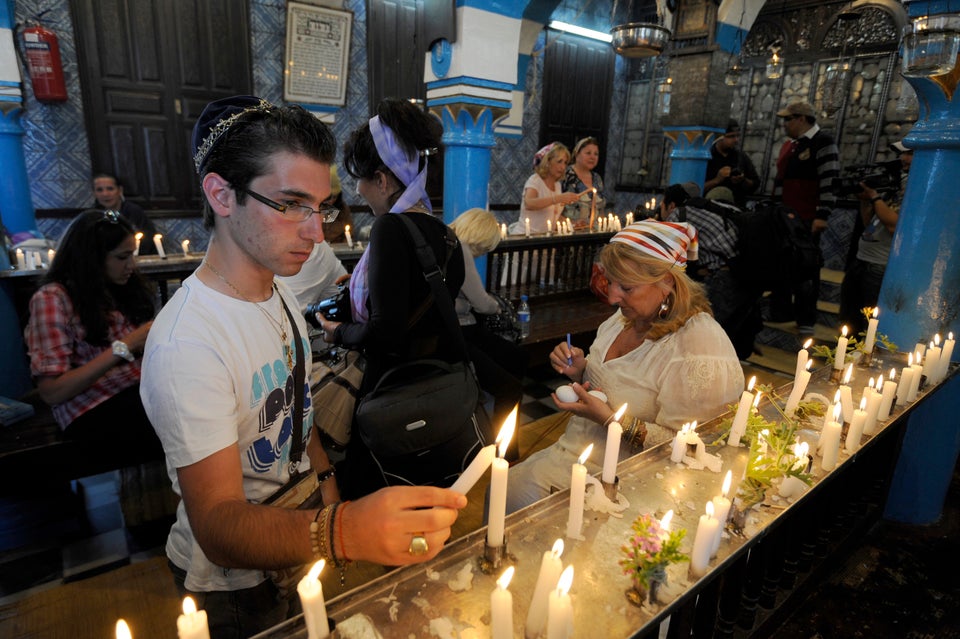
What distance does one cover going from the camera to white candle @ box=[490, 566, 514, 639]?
922 millimetres

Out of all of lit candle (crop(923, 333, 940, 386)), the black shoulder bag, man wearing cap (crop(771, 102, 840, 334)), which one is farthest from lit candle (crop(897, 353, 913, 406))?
man wearing cap (crop(771, 102, 840, 334))

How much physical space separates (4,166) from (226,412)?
700 cm

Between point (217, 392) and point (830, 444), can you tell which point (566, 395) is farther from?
point (217, 392)

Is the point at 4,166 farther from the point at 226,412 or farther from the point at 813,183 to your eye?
the point at 813,183

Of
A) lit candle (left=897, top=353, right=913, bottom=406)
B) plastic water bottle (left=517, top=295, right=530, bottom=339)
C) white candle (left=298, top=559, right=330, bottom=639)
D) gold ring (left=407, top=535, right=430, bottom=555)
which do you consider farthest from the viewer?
plastic water bottle (left=517, top=295, right=530, bottom=339)

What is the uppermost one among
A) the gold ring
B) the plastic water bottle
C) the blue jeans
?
the gold ring

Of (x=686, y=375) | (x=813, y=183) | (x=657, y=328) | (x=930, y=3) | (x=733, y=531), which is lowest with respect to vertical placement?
(x=733, y=531)

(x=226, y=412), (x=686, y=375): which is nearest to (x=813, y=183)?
(x=686, y=375)

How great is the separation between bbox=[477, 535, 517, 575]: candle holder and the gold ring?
0.30m

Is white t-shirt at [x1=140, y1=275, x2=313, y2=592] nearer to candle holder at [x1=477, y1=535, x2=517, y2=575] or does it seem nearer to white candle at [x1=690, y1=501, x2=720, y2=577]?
candle holder at [x1=477, y1=535, x2=517, y2=575]

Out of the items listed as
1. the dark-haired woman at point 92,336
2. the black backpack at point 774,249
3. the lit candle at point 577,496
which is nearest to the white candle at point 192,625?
the lit candle at point 577,496

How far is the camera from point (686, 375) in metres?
2.11

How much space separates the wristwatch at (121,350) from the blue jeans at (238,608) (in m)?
1.42

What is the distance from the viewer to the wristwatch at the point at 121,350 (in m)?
2.49
